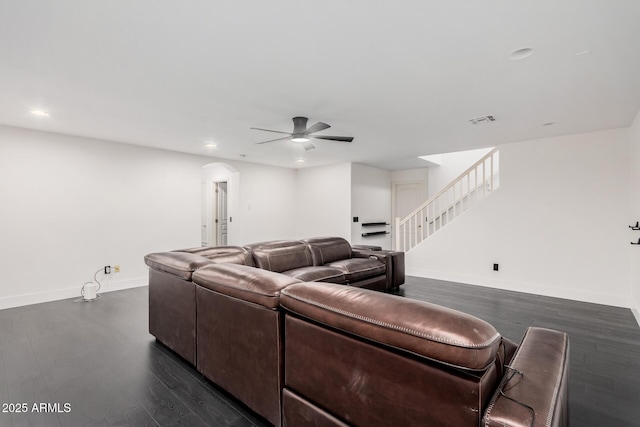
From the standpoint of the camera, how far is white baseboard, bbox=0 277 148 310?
3969 mm

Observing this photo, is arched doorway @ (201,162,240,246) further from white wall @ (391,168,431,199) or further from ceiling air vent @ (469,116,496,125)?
ceiling air vent @ (469,116,496,125)

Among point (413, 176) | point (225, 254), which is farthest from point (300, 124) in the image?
point (413, 176)

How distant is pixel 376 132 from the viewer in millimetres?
4367

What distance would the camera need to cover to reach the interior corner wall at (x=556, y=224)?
412 cm

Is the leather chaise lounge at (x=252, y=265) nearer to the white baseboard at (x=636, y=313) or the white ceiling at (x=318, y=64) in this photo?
the white ceiling at (x=318, y=64)

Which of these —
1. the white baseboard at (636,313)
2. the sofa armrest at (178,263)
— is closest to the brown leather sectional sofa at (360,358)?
the sofa armrest at (178,263)

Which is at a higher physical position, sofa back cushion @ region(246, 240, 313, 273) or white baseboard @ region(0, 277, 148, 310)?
sofa back cushion @ region(246, 240, 313, 273)

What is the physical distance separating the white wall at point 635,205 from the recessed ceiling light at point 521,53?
2419mm

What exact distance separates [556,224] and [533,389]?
455 centimetres

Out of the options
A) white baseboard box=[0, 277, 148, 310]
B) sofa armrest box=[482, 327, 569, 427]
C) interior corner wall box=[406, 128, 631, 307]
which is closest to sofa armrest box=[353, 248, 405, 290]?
interior corner wall box=[406, 128, 631, 307]

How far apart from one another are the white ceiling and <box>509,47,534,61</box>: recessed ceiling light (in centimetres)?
5

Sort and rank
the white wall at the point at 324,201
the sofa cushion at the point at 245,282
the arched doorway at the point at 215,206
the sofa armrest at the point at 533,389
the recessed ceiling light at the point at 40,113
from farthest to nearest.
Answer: the arched doorway at the point at 215,206, the white wall at the point at 324,201, the recessed ceiling light at the point at 40,113, the sofa cushion at the point at 245,282, the sofa armrest at the point at 533,389

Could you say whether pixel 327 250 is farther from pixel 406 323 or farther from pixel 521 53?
pixel 406 323

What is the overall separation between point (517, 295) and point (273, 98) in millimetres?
4433
